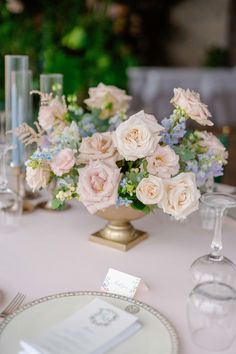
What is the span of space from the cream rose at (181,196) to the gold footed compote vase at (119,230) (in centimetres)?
14

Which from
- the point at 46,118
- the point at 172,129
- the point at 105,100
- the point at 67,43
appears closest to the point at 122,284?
the point at 172,129

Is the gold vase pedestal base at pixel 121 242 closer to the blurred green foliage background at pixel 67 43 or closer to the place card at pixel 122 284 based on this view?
the place card at pixel 122 284

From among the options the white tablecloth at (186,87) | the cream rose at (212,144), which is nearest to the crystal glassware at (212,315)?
the cream rose at (212,144)

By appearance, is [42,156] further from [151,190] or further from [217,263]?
[217,263]

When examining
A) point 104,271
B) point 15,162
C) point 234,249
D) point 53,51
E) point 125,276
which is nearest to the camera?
point 125,276

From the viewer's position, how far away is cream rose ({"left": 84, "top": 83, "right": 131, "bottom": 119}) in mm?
1445

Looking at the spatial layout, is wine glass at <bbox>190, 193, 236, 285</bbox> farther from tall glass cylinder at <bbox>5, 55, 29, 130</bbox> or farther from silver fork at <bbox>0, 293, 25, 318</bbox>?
tall glass cylinder at <bbox>5, 55, 29, 130</bbox>

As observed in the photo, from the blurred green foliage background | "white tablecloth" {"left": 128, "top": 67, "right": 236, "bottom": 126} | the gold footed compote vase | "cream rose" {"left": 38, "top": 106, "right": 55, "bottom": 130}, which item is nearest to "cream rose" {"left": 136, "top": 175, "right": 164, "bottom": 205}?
the gold footed compote vase

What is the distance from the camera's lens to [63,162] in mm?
1083

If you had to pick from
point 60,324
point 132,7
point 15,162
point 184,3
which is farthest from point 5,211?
point 184,3

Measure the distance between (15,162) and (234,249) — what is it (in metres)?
0.64

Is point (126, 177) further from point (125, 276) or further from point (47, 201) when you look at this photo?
point (47, 201)

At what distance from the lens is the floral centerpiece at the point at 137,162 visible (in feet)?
3.35

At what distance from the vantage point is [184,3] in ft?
20.5
